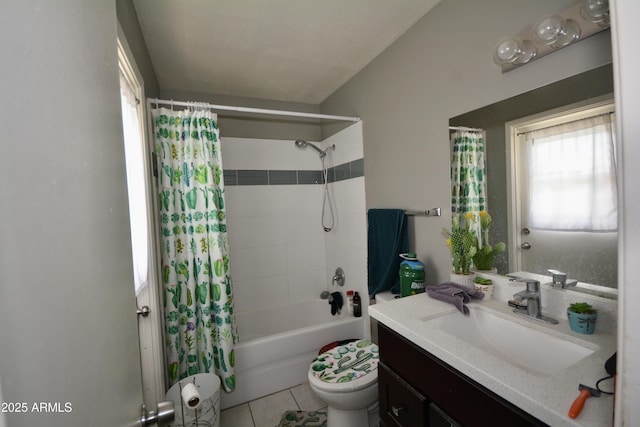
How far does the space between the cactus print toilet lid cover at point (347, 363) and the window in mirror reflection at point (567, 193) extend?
947 mm

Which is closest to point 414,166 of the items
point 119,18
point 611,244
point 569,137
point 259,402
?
point 569,137

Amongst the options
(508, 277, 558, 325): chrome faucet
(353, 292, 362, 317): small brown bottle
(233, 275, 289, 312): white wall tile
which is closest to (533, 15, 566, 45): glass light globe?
(508, 277, 558, 325): chrome faucet

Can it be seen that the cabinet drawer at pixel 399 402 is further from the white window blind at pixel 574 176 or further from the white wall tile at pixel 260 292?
the white wall tile at pixel 260 292

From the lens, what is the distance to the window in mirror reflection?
3.17 feet

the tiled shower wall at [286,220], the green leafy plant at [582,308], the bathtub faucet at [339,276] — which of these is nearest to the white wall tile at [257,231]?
the tiled shower wall at [286,220]

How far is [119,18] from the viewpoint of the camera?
46.1 inches

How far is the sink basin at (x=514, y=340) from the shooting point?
948 millimetres

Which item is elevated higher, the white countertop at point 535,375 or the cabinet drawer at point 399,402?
the white countertop at point 535,375

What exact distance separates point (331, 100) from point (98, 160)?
2582mm

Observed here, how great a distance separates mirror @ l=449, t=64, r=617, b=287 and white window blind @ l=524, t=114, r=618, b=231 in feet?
0.32

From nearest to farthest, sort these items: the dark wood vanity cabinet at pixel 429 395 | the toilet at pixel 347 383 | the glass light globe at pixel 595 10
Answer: the dark wood vanity cabinet at pixel 429 395, the glass light globe at pixel 595 10, the toilet at pixel 347 383

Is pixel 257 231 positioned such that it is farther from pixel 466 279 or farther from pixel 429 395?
pixel 429 395

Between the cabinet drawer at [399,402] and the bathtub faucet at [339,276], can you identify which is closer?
the cabinet drawer at [399,402]

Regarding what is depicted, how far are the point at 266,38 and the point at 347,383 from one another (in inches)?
82.8
